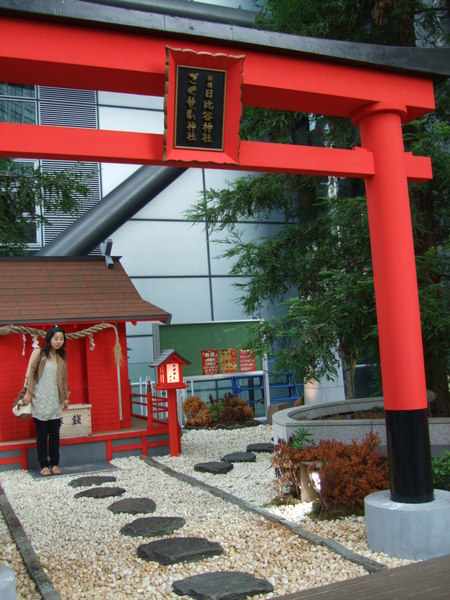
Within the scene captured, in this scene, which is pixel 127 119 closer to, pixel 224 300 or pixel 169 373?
pixel 224 300

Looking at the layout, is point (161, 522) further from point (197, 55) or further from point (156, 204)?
point (156, 204)

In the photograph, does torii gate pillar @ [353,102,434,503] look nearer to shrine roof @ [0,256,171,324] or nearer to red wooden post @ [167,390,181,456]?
red wooden post @ [167,390,181,456]

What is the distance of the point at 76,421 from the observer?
9219 millimetres

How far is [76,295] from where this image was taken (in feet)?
32.8

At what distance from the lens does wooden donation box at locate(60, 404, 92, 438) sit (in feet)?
Answer: 30.0

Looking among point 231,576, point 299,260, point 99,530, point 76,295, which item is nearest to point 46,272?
point 76,295

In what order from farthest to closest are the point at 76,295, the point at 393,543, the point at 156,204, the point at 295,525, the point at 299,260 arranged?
the point at 156,204, the point at 76,295, the point at 299,260, the point at 295,525, the point at 393,543

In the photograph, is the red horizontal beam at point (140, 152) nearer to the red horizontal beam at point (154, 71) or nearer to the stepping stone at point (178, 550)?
the red horizontal beam at point (154, 71)

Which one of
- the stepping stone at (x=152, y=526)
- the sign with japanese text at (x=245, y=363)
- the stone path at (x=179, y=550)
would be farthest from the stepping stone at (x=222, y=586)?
the sign with japanese text at (x=245, y=363)

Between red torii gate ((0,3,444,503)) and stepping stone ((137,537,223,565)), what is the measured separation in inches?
59.2

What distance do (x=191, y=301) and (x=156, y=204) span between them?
Result: 2855 millimetres

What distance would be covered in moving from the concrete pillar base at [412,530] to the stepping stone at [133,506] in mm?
2536

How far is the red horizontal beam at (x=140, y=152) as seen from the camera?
399 centimetres

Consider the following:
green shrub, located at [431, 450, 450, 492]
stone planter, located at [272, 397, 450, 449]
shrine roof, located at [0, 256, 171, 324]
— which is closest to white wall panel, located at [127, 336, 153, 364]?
shrine roof, located at [0, 256, 171, 324]
